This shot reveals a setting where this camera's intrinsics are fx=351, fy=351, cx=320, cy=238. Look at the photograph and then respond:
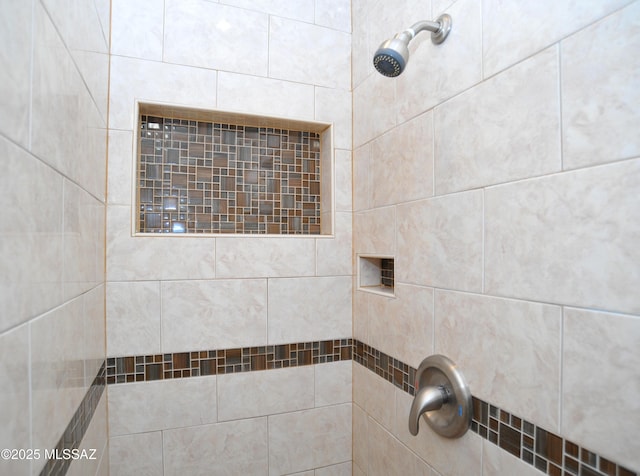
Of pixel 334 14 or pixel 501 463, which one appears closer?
pixel 501 463

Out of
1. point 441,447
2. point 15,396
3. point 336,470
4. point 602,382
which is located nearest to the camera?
point 15,396

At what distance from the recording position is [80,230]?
895 mm

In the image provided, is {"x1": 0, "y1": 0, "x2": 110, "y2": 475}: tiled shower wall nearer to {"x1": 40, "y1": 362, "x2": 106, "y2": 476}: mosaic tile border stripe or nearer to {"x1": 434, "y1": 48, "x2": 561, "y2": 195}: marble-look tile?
{"x1": 40, "y1": 362, "x2": 106, "y2": 476}: mosaic tile border stripe

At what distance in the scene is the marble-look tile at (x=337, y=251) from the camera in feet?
5.04

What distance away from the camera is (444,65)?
1021mm

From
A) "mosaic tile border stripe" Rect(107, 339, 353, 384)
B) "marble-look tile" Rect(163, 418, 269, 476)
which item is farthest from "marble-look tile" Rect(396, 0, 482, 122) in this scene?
"marble-look tile" Rect(163, 418, 269, 476)

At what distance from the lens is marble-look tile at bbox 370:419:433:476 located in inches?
44.5

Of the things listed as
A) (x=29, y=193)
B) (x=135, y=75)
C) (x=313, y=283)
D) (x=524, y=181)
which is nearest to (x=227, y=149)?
(x=135, y=75)

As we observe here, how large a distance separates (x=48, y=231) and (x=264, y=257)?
33.8 inches

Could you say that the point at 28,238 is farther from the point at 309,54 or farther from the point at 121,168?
the point at 309,54

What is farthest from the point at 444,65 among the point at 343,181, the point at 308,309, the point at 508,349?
the point at 308,309

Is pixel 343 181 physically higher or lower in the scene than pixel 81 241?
higher

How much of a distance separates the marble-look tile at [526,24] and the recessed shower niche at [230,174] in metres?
0.80

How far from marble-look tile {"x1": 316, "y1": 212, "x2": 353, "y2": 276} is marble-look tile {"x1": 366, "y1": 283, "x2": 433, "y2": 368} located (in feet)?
0.71
